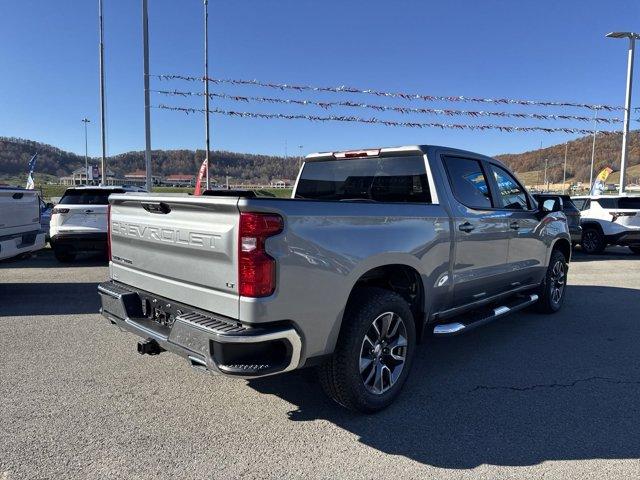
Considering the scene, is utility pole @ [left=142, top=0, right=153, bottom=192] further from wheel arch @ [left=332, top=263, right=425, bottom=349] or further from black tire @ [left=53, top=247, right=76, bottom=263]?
wheel arch @ [left=332, top=263, right=425, bottom=349]

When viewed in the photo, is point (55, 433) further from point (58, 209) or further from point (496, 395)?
point (58, 209)

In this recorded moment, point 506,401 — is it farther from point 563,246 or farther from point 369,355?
point 563,246

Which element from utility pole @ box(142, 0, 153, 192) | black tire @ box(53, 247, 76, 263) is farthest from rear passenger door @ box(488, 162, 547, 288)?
utility pole @ box(142, 0, 153, 192)

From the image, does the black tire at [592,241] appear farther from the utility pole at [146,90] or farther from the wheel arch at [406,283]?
the utility pole at [146,90]

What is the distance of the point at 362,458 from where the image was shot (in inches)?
114

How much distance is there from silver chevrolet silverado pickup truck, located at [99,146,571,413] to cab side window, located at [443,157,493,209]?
0.06ft

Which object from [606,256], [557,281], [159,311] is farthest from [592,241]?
[159,311]

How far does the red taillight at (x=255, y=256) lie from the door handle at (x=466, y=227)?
2.11m

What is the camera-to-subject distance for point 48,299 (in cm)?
683

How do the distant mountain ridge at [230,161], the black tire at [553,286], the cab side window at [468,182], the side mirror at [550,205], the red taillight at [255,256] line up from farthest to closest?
the distant mountain ridge at [230,161], the black tire at [553,286], the side mirror at [550,205], the cab side window at [468,182], the red taillight at [255,256]

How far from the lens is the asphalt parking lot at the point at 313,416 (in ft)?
9.19

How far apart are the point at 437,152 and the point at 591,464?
2604mm

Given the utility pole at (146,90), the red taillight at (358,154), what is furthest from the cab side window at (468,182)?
the utility pole at (146,90)

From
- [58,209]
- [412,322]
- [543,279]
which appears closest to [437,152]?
[412,322]
